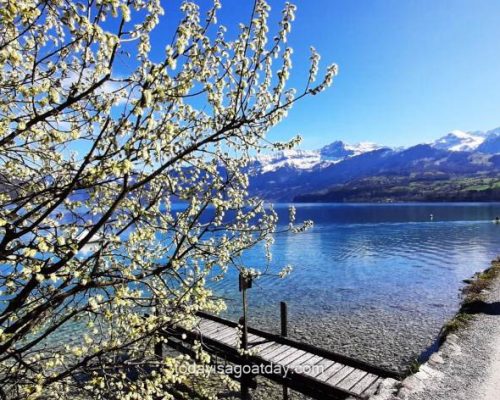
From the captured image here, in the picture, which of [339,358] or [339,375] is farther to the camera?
[339,358]

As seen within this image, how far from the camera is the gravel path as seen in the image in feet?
38.2

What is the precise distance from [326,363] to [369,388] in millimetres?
2824

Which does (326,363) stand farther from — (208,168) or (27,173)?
(27,173)

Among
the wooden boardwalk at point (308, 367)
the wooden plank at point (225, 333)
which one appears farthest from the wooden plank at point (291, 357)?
the wooden plank at point (225, 333)

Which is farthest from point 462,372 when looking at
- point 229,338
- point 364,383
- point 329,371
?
point 229,338

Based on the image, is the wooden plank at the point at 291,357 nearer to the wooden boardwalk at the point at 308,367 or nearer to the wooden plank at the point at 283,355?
the wooden boardwalk at the point at 308,367

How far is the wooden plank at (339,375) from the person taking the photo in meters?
17.5

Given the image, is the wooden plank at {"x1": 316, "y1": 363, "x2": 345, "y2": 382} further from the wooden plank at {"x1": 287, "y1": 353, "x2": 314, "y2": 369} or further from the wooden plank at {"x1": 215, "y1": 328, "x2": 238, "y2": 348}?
the wooden plank at {"x1": 215, "y1": 328, "x2": 238, "y2": 348}

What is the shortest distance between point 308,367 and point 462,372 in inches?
306

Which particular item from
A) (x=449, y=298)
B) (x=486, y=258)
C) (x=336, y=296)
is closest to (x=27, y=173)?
(x=336, y=296)

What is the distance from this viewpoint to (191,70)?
661 cm

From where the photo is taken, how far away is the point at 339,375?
59.7ft

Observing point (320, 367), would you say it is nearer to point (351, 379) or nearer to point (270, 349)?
point (351, 379)

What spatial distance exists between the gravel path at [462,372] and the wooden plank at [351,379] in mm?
4432
